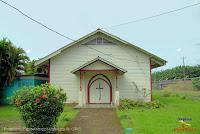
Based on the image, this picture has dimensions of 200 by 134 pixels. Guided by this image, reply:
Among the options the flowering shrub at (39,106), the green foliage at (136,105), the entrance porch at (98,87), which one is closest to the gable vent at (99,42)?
the entrance porch at (98,87)

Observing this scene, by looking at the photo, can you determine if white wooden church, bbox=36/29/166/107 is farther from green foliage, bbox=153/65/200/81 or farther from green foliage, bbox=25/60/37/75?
green foliage, bbox=153/65/200/81

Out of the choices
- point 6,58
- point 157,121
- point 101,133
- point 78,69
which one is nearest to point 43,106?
point 101,133

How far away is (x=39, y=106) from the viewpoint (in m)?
11.3

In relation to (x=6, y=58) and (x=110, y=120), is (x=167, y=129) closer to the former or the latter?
(x=110, y=120)

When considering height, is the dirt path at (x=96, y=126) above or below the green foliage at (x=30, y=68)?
below

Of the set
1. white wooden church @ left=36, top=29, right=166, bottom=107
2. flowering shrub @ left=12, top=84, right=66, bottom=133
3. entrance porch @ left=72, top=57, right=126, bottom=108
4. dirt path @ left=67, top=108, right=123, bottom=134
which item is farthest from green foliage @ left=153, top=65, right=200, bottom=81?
flowering shrub @ left=12, top=84, right=66, bottom=133

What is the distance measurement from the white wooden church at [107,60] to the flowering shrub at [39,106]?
13.7 meters

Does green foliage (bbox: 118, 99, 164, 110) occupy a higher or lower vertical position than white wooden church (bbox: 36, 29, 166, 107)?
lower

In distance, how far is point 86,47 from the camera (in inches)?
1023

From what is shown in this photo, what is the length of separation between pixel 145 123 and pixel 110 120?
6.28ft

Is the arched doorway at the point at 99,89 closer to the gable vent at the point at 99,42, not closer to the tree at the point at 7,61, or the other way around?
the gable vent at the point at 99,42

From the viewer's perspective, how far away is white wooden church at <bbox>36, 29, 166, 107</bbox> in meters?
25.6

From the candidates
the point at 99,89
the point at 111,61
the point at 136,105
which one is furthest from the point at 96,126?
the point at 111,61

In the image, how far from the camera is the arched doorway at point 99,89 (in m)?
25.3
